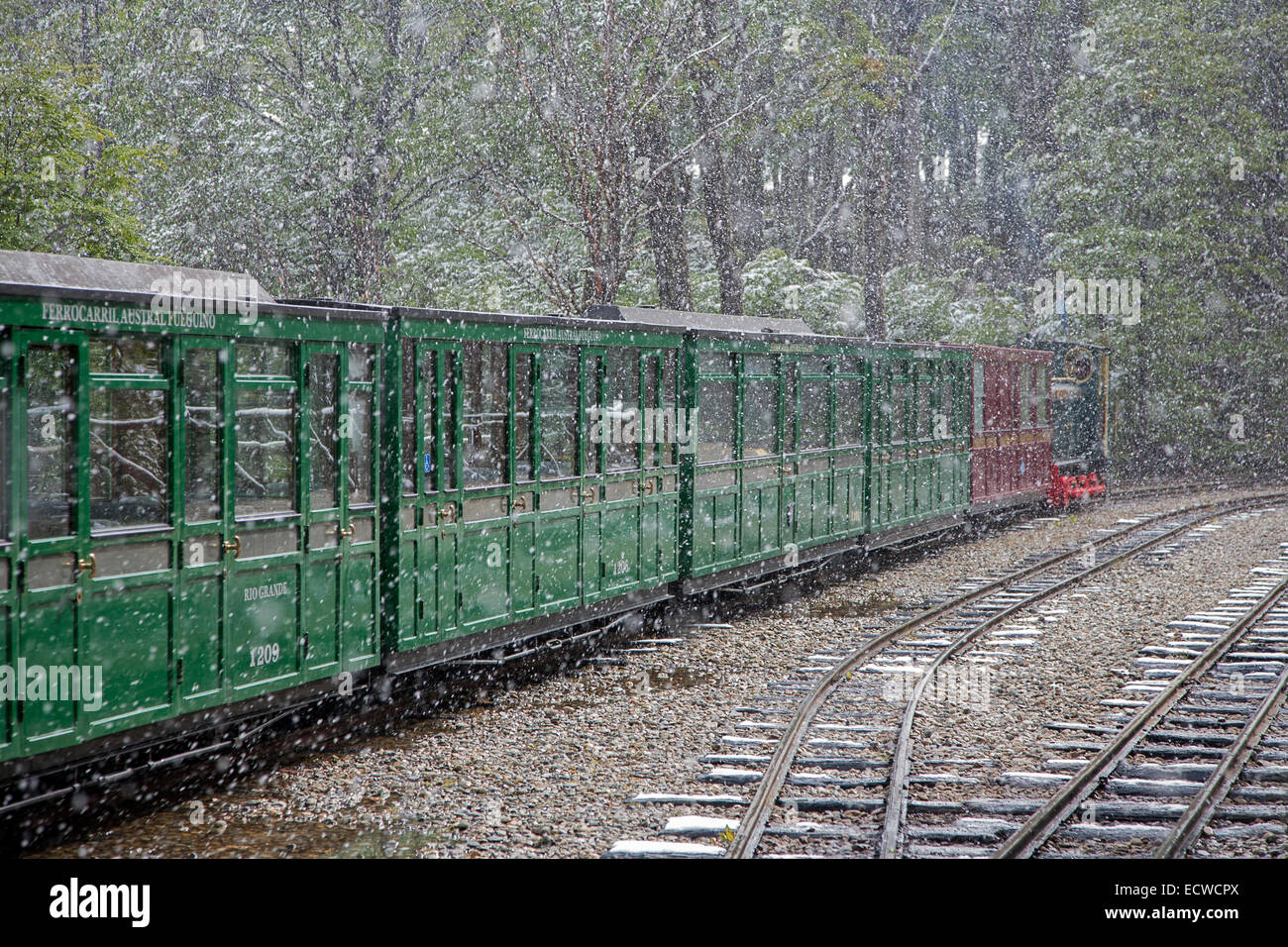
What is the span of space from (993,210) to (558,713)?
42.2 metres

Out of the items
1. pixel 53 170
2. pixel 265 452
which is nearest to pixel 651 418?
pixel 265 452

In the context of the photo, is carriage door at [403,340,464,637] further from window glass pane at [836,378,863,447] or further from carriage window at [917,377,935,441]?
carriage window at [917,377,935,441]

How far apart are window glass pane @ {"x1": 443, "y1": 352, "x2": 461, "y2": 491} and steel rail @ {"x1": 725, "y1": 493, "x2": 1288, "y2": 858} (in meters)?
3.07

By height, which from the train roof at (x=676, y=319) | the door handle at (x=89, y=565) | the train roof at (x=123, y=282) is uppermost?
the train roof at (x=676, y=319)

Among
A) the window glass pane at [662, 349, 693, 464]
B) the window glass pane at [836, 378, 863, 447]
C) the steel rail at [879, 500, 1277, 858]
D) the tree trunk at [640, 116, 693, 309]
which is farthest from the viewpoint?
the tree trunk at [640, 116, 693, 309]

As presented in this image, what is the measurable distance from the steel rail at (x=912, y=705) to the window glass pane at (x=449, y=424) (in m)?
3.73

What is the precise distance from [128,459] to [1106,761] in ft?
20.0

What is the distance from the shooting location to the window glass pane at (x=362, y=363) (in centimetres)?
857

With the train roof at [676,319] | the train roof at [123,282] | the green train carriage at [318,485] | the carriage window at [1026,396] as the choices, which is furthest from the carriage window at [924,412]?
the train roof at [123,282]

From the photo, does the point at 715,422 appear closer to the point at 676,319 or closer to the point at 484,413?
the point at 676,319

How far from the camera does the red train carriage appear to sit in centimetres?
2217

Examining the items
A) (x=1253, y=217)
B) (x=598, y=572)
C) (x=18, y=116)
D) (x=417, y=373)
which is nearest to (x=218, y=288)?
(x=417, y=373)

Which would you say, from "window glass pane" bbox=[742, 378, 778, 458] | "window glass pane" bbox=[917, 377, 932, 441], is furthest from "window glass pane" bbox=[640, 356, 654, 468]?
"window glass pane" bbox=[917, 377, 932, 441]

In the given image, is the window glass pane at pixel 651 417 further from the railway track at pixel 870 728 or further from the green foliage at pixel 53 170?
the green foliage at pixel 53 170
